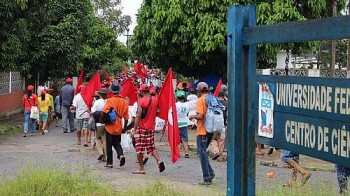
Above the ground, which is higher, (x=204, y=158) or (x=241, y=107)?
(x=241, y=107)

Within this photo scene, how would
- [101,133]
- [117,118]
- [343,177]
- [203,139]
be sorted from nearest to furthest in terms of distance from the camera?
1. [343,177]
2. [203,139]
3. [117,118]
4. [101,133]

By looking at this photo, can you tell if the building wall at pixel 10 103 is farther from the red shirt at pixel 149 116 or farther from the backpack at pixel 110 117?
the red shirt at pixel 149 116

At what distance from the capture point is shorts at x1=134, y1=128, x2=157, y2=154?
34.4ft

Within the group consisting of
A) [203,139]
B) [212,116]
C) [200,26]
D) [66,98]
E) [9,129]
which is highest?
[200,26]

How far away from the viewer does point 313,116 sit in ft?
10.9

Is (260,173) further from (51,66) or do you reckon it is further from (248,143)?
(51,66)

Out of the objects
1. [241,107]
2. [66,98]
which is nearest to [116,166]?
[66,98]

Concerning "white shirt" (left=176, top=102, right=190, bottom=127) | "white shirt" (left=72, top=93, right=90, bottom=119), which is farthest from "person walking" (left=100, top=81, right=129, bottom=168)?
"white shirt" (left=72, top=93, right=90, bottom=119)

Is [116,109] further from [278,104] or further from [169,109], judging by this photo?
[278,104]

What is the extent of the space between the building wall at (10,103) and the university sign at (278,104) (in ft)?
74.6

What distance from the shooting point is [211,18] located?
59.4 ft

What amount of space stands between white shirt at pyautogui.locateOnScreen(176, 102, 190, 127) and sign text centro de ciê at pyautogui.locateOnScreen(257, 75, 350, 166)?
898cm

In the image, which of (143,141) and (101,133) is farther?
(101,133)

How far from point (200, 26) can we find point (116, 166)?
7.77 metres
